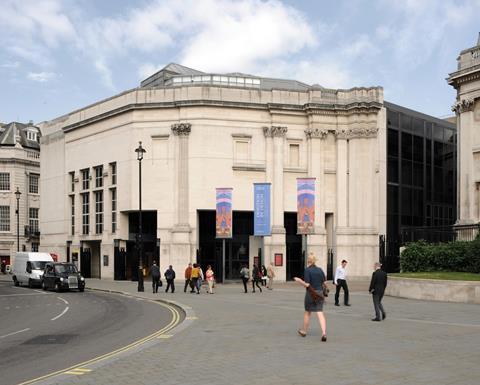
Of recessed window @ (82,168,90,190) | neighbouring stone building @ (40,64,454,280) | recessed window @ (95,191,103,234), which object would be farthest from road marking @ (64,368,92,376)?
recessed window @ (82,168,90,190)

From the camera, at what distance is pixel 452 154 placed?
60688mm

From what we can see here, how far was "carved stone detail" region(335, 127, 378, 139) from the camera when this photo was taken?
162 feet

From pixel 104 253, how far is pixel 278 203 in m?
15.1

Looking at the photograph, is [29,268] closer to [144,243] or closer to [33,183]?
[144,243]

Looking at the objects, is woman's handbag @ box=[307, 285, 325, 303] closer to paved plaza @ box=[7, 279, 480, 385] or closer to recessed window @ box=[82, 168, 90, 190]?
paved plaza @ box=[7, 279, 480, 385]

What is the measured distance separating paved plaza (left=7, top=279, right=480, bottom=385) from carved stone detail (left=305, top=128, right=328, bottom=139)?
3072cm

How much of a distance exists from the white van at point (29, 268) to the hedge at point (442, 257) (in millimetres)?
23430

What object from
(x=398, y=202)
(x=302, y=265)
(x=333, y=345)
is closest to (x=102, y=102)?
(x=302, y=265)

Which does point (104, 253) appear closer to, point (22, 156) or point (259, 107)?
point (259, 107)

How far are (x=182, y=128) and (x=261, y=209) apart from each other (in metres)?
8.74

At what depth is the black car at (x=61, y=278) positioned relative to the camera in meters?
36.5

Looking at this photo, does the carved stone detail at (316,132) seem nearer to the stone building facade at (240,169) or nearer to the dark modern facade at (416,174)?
the stone building facade at (240,169)

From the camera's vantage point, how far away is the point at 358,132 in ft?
162

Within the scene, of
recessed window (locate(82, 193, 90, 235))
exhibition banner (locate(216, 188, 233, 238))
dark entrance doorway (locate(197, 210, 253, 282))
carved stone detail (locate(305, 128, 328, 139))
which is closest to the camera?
exhibition banner (locate(216, 188, 233, 238))
